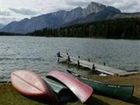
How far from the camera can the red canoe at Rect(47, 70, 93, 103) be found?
14677 mm

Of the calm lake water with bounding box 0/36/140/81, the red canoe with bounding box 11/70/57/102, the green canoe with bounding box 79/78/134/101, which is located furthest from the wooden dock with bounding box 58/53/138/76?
the red canoe with bounding box 11/70/57/102

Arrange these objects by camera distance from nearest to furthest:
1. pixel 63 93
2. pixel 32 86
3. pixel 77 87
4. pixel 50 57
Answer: pixel 32 86
pixel 63 93
pixel 77 87
pixel 50 57

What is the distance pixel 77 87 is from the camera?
15422mm

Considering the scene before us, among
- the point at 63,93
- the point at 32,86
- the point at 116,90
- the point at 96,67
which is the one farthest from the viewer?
the point at 96,67

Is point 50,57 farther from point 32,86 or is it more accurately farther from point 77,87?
point 32,86

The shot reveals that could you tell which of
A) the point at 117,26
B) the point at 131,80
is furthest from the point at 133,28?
the point at 131,80

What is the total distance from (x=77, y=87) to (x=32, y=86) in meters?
2.00

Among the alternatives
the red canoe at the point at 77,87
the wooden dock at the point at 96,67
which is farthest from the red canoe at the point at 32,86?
the wooden dock at the point at 96,67

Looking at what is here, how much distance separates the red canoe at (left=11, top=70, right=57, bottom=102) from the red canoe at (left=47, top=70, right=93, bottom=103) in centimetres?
115

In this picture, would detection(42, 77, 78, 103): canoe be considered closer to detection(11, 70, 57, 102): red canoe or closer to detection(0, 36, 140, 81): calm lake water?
detection(11, 70, 57, 102): red canoe

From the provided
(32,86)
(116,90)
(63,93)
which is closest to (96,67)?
(116,90)

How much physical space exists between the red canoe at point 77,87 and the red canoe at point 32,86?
115 centimetres

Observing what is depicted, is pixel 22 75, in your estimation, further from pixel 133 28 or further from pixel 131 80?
pixel 133 28

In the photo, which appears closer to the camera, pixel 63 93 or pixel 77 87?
pixel 63 93
